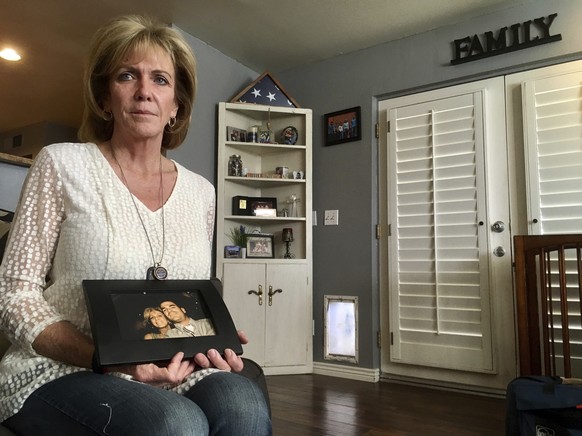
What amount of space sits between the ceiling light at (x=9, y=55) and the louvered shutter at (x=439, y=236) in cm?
311

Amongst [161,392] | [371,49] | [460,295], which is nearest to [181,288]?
[161,392]

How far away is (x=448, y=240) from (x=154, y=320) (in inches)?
98.1

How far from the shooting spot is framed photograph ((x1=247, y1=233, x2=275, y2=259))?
11.2ft

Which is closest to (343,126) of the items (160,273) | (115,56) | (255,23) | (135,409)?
(255,23)

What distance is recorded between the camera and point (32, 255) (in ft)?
2.78

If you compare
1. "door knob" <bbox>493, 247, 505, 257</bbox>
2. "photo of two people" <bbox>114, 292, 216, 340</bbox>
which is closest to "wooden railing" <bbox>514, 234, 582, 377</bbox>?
"door knob" <bbox>493, 247, 505, 257</bbox>

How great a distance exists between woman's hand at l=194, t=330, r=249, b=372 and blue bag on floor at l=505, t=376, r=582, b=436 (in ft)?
4.07

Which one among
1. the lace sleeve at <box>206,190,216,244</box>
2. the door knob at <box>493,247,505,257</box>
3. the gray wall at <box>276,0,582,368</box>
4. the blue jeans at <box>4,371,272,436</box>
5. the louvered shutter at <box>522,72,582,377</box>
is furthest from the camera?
the gray wall at <box>276,0,582,368</box>

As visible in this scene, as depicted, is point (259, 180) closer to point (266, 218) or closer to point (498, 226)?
point (266, 218)

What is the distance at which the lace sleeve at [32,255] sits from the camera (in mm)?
800

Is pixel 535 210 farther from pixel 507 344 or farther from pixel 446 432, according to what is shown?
pixel 446 432

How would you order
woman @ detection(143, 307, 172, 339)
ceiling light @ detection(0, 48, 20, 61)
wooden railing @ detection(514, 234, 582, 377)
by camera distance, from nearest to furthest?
woman @ detection(143, 307, 172, 339) → wooden railing @ detection(514, 234, 582, 377) → ceiling light @ detection(0, 48, 20, 61)

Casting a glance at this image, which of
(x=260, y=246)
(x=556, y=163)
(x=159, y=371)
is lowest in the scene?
(x=159, y=371)

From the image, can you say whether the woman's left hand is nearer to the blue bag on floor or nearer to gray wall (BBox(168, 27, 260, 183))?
the blue bag on floor
